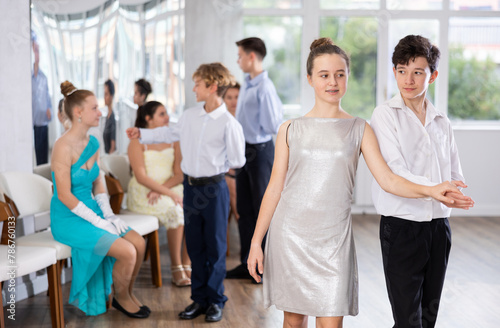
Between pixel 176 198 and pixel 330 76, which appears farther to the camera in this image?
pixel 176 198

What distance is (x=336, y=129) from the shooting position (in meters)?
2.13

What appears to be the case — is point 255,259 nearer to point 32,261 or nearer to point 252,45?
point 32,261

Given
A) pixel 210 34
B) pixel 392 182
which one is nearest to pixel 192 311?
pixel 392 182

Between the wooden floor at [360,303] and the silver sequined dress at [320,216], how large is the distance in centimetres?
143

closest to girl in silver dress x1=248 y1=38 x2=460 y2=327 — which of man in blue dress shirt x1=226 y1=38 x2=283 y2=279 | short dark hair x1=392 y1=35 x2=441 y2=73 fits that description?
short dark hair x1=392 y1=35 x2=441 y2=73

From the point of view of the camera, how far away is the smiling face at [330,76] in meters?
2.15

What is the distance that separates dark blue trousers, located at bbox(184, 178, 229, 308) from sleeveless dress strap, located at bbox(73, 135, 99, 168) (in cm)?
58

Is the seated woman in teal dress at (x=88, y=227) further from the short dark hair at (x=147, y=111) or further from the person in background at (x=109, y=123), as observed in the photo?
the person in background at (x=109, y=123)

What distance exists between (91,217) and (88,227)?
6 cm

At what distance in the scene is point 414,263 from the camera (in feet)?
7.36

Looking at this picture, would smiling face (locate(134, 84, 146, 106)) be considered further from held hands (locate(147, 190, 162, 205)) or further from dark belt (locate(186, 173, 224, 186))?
dark belt (locate(186, 173, 224, 186))

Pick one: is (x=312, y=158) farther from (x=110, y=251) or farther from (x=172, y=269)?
(x=172, y=269)

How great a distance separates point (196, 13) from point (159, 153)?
7.76 ft

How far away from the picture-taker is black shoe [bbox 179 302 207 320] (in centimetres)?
362
